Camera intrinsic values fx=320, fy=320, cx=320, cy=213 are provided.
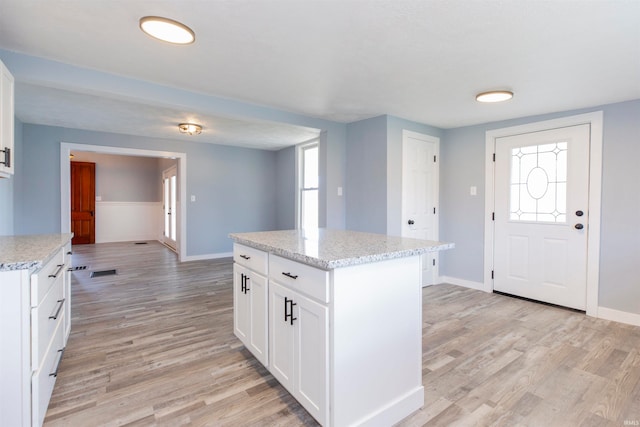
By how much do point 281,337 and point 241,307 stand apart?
662mm

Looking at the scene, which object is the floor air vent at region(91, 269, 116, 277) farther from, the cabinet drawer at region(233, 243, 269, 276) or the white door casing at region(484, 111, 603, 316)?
the white door casing at region(484, 111, 603, 316)

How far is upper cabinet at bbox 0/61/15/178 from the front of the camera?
6.31 feet

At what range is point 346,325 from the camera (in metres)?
1.46

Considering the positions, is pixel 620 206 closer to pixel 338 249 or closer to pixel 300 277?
pixel 338 249

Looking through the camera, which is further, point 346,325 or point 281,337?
point 281,337

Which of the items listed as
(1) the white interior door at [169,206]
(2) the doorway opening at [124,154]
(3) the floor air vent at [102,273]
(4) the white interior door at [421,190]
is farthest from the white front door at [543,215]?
(1) the white interior door at [169,206]

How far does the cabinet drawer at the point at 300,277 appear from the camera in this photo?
146cm

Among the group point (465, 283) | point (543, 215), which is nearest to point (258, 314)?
point (465, 283)

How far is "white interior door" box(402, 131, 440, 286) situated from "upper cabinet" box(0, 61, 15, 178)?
3505mm

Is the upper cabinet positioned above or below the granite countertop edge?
above

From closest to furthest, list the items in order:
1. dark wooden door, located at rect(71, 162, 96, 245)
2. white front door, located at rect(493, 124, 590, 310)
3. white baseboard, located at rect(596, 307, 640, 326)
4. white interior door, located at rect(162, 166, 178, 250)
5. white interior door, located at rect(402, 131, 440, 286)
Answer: white baseboard, located at rect(596, 307, 640, 326), white front door, located at rect(493, 124, 590, 310), white interior door, located at rect(402, 131, 440, 286), white interior door, located at rect(162, 166, 178, 250), dark wooden door, located at rect(71, 162, 96, 245)

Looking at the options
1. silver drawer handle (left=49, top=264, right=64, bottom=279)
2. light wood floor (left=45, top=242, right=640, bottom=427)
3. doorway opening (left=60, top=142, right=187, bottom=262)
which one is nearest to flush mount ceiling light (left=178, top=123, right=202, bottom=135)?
doorway opening (left=60, top=142, right=187, bottom=262)

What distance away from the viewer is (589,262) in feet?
10.7

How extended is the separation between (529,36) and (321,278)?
189 cm
